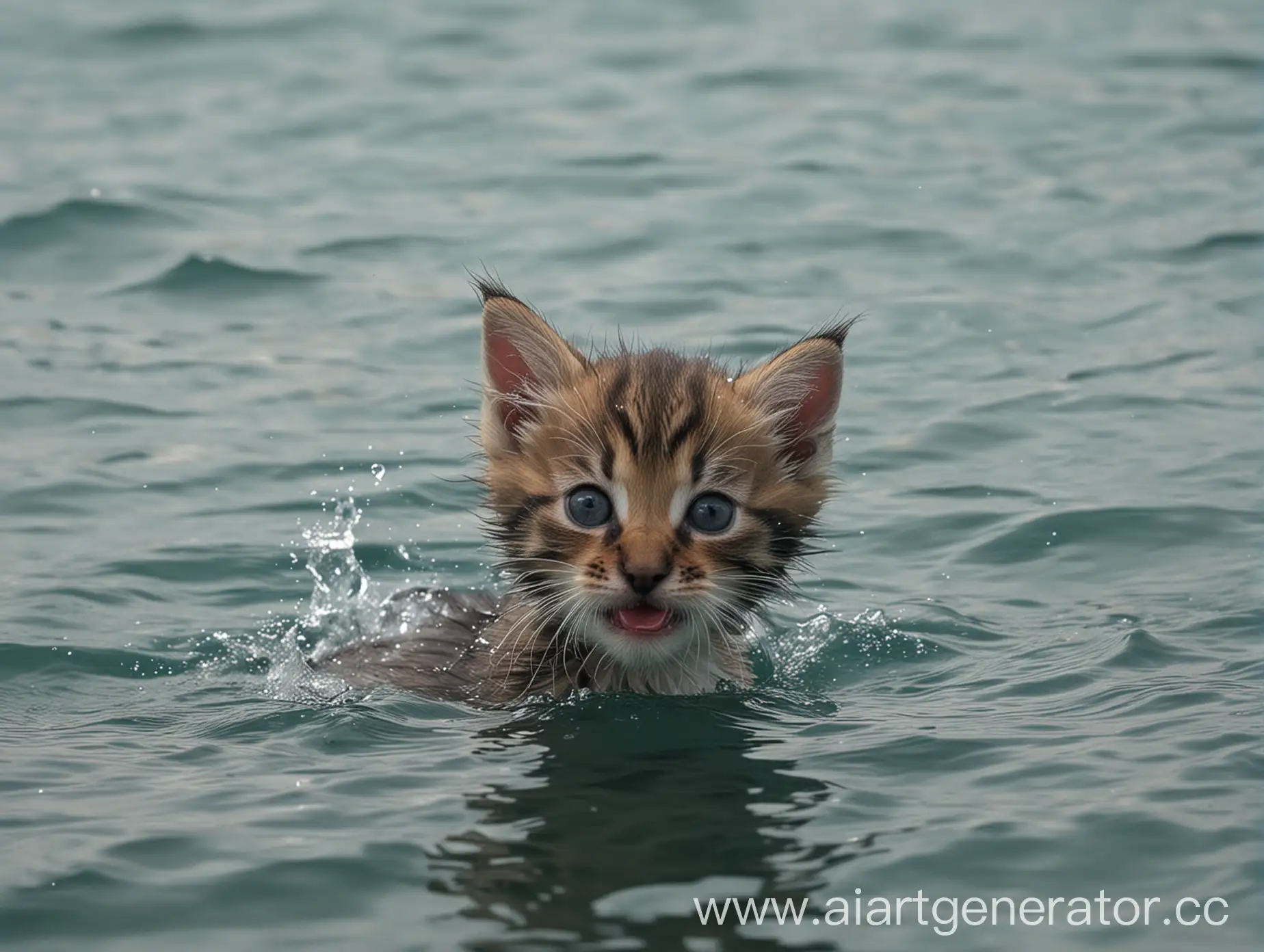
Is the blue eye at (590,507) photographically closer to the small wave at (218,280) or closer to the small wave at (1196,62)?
the small wave at (218,280)

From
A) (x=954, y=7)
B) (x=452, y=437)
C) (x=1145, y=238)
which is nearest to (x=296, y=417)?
(x=452, y=437)

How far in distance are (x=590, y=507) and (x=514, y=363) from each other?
28.3 inches

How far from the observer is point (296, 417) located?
11695 millimetres

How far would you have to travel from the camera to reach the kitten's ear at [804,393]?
24.0 feet

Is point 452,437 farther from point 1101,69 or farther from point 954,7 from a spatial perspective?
point 954,7

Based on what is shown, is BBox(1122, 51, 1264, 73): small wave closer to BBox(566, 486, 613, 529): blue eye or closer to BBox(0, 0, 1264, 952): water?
BBox(0, 0, 1264, 952): water

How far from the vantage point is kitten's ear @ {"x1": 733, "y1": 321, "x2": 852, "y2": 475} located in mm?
7320

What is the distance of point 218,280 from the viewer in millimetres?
13703

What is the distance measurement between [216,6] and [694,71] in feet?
16.6

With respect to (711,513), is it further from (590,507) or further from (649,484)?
(590,507)

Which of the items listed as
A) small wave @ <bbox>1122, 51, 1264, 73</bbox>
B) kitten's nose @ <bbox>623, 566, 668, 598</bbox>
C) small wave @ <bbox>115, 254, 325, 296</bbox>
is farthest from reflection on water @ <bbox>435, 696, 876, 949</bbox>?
small wave @ <bbox>1122, 51, 1264, 73</bbox>

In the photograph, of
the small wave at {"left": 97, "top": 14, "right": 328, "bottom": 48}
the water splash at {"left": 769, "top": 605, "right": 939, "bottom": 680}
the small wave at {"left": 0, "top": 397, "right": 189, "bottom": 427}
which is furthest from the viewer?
the small wave at {"left": 97, "top": 14, "right": 328, "bottom": 48}

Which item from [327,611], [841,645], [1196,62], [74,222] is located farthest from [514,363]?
[1196,62]

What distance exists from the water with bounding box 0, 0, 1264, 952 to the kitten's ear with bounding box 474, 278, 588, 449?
1054mm
